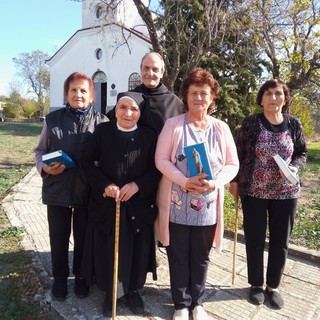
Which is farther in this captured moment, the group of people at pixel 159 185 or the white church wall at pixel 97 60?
the white church wall at pixel 97 60

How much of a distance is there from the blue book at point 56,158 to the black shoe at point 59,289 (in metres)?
1.20

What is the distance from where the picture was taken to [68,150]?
2.89 metres

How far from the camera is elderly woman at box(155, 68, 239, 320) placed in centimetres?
270

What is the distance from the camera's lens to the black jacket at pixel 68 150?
9.47 feet

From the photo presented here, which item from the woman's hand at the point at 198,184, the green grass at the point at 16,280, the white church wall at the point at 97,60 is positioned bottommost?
the green grass at the point at 16,280

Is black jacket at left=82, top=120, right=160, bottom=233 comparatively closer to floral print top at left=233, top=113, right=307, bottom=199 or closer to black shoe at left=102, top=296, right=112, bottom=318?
black shoe at left=102, top=296, right=112, bottom=318

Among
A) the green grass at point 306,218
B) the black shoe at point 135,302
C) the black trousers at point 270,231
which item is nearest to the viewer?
the black shoe at point 135,302

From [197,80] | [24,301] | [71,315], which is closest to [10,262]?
[24,301]

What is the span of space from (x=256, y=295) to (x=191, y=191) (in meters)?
1.39

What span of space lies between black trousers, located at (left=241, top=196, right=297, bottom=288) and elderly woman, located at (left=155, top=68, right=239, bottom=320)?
1.47 ft

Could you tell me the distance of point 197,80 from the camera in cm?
268

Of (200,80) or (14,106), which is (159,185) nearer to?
(200,80)

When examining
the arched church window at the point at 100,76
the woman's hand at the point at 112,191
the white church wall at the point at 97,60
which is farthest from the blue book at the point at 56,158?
the arched church window at the point at 100,76

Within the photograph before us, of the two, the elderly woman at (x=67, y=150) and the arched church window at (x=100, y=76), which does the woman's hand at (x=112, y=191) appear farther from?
the arched church window at (x=100, y=76)
